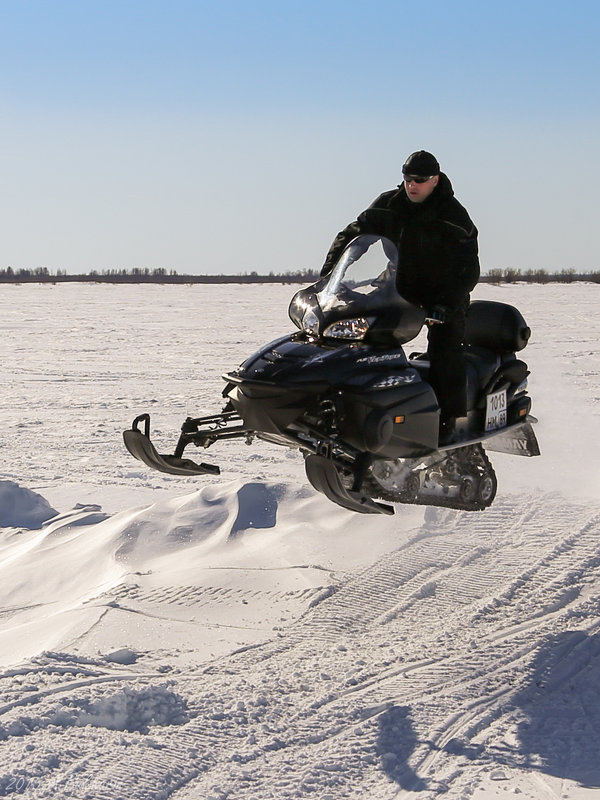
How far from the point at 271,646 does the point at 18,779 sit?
1.57 metres

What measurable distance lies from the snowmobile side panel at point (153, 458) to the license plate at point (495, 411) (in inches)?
68.8

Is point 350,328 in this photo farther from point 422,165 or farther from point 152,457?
point 152,457

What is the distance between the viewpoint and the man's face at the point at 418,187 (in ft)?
16.6

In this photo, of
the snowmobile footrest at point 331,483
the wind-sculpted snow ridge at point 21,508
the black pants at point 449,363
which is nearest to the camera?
the snowmobile footrest at point 331,483

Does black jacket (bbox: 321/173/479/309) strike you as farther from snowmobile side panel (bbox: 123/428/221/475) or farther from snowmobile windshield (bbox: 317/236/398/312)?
snowmobile side panel (bbox: 123/428/221/475)

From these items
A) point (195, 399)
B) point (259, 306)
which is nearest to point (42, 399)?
point (195, 399)

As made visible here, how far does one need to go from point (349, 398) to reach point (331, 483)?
507 mm

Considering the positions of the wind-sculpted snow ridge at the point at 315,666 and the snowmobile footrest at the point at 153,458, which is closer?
the wind-sculpted snow ridge at the point at 315,666

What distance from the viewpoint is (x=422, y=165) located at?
503cm

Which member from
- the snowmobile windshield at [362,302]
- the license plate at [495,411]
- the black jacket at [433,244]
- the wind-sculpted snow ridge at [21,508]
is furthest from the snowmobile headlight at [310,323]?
the wind-sculpted snow ridge at [21,508]

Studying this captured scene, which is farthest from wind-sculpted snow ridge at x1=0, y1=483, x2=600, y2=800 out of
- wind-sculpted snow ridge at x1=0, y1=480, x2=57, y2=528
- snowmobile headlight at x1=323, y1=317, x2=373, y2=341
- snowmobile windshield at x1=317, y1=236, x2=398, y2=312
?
snowmobile windshield at x1=317, y1=236, x2=398, y2=312

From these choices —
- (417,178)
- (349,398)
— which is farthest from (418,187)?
(349,398)

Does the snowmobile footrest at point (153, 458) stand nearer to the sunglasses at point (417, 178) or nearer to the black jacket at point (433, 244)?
the black jacket at point (433, 244)

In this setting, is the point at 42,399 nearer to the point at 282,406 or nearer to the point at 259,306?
the point at 282,406
